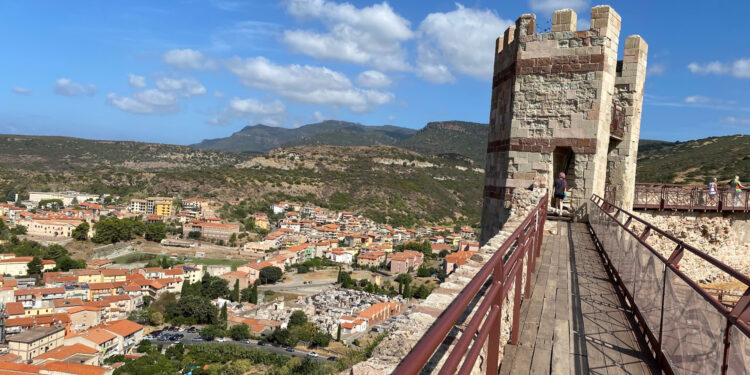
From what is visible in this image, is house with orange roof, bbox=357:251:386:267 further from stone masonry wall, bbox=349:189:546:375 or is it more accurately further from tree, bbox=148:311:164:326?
stone masonry wall, bbox=349:189:546:375

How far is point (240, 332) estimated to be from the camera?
40562 millimetres

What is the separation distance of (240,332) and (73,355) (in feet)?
42.0

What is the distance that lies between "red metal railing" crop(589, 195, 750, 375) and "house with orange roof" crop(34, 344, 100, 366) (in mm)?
38374

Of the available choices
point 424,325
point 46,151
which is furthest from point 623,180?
point 46,151

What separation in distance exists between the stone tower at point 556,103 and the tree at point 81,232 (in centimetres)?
6852

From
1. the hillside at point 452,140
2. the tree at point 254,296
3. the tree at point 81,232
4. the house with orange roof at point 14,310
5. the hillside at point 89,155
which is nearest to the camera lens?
the house with orange roof at point 14,310

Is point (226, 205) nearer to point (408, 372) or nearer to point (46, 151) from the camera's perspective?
point (46, 151)

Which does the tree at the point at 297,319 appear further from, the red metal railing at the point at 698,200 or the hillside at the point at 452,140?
the hillside at the point at 452,140

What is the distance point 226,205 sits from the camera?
77938 mm

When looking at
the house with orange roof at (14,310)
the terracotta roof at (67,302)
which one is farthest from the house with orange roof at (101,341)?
the terracotta roof at (67,302)

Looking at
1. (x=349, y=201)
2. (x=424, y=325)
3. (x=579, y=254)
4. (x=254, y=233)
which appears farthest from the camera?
(x=349, y=201)

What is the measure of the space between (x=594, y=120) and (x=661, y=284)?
6.17 meters

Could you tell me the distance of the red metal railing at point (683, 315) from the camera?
2.11 metres

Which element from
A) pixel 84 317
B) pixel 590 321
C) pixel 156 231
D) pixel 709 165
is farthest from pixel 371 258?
pixel 590 321
